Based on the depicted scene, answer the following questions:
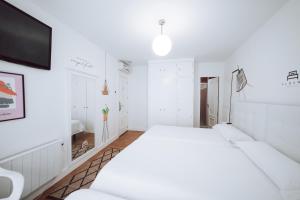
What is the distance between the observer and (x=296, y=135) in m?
1.33

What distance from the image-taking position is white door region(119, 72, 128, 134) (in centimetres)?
448

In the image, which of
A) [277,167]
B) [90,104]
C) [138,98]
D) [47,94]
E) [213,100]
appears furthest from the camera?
[138,98]

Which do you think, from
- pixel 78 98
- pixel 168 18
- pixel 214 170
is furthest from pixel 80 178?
pixel 168 18

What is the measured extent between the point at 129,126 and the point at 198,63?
11.6 ft

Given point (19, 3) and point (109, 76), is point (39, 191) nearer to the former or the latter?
point (19, 3)

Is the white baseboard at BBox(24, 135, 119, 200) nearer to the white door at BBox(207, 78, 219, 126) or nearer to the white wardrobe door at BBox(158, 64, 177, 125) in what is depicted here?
the white wardrobe door at BBox(158, 64, 177, 125)

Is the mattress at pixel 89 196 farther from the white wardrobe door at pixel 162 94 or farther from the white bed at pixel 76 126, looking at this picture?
the white wardrobe door at pixel 162 94

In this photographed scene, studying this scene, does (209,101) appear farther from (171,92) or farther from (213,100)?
(171,92)

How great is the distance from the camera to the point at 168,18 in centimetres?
191

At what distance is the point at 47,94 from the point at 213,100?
14.3 ft

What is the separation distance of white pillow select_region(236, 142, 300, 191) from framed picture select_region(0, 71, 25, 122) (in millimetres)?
2756

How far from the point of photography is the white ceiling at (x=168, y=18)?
5.39ft

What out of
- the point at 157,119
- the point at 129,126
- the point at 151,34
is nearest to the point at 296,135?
the point at 151,34

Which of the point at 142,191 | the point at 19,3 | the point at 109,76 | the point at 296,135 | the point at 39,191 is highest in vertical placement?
the point at 19,3
